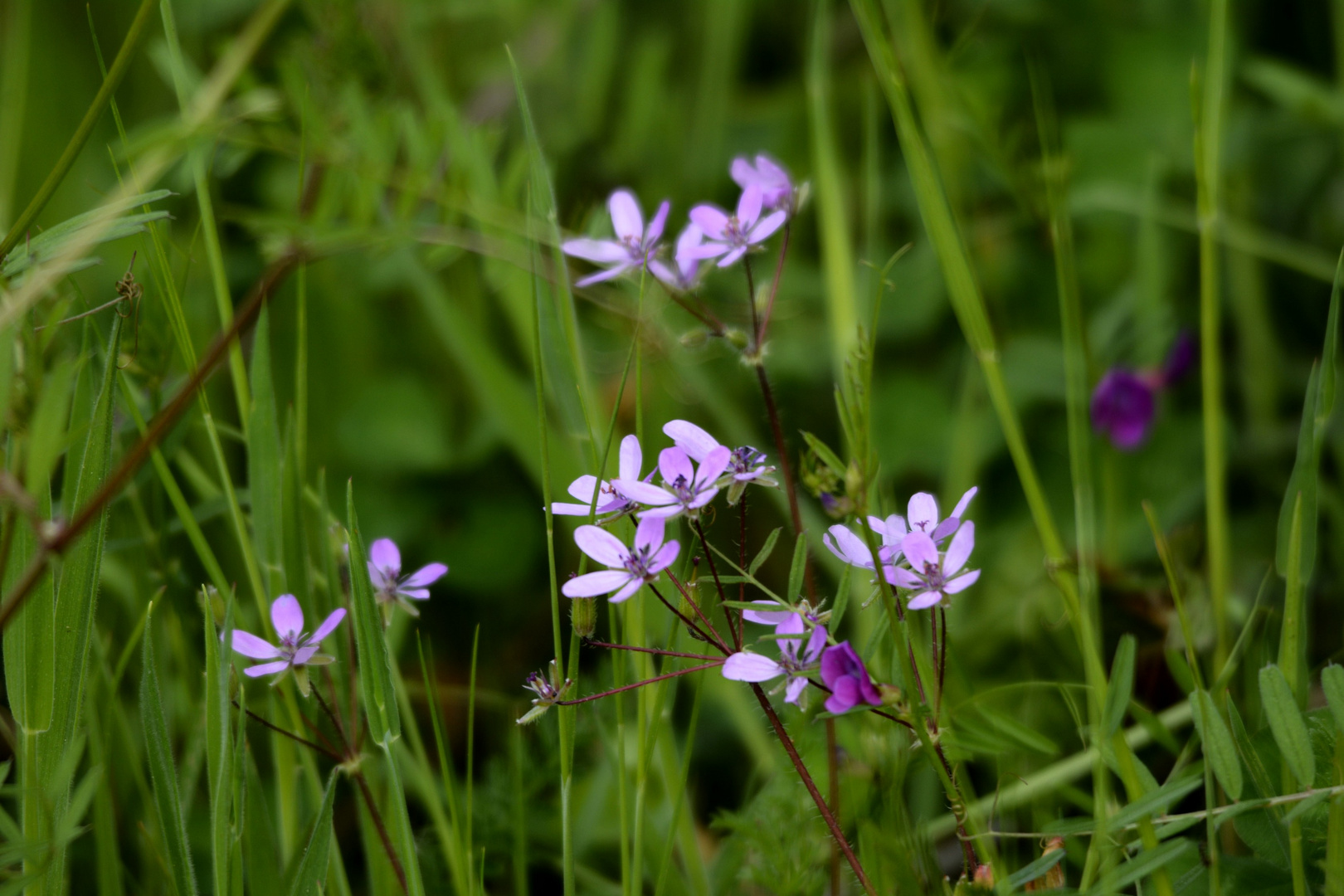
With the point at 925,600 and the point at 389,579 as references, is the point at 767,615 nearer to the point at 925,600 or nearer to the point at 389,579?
the point at 925,600

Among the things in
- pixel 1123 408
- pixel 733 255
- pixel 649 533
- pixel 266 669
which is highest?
pixel 733 255

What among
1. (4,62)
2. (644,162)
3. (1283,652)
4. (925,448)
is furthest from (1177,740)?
(4,62)

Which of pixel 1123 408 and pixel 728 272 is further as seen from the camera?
pixel 728 272

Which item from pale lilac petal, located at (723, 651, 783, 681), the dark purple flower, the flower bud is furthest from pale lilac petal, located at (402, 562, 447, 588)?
the dark purple flower

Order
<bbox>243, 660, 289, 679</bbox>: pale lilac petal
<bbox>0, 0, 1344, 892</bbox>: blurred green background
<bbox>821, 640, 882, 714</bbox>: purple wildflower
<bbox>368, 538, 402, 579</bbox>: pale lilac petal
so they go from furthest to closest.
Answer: <bbox>0, 0, 1344, 892</bbox>: blurred green background < <bbox>368, 538, 402, 579</bbox>: pale lilac petal < <bbox>243, 660, 289, 679</bbox>: pale lilac petal < <bbox>821, 640, 882, 714</bbox>: purple wildflower

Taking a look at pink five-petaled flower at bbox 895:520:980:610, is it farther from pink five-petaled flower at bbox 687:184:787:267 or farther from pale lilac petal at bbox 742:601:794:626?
pink five-petaled flower at bbox 687:184:787:267

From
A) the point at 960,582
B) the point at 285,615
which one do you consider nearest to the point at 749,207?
the point at 960,582

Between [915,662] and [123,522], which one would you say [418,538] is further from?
[915,662]

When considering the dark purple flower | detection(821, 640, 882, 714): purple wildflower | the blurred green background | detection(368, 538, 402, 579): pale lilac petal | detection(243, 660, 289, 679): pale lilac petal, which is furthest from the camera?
the dark purple flower
